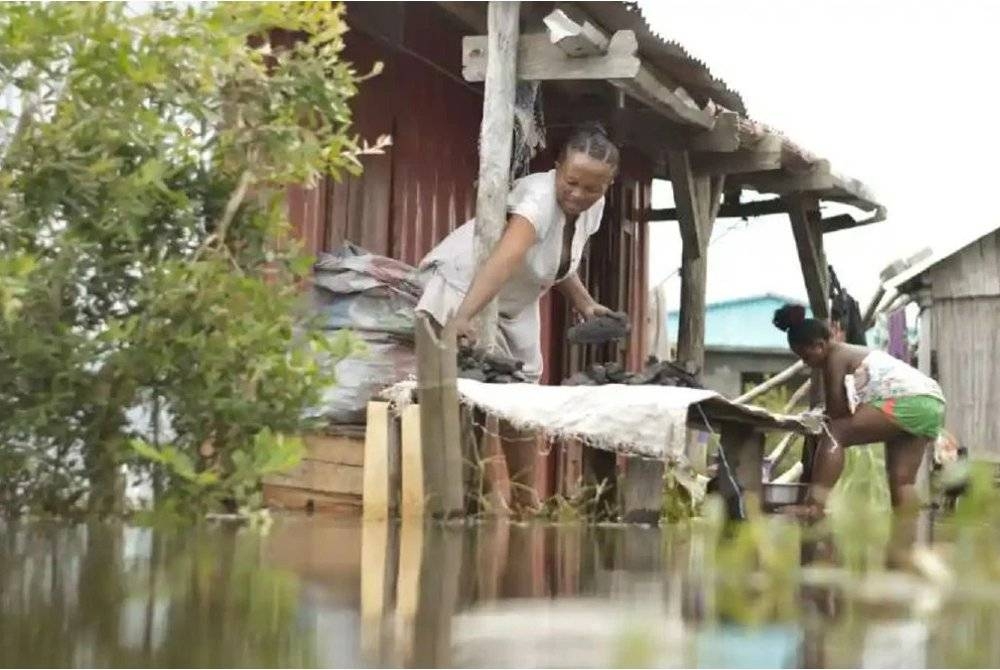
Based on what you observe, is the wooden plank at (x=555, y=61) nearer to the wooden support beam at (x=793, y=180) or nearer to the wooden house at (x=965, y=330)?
the wooden support beam at (x=793, y=180)

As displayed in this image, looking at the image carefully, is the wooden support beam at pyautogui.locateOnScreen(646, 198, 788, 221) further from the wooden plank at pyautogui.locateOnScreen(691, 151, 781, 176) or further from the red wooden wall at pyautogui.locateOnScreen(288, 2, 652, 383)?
the wooden plank at pyautogui.locateOnScreen(691, 151, 781, 176)

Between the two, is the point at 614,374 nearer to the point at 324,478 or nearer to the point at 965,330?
the point at 324,478

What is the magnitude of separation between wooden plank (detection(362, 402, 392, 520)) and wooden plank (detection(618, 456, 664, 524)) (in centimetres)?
99

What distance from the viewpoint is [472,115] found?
9.14 m

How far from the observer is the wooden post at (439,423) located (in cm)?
460

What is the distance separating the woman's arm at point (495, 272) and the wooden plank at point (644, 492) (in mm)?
804

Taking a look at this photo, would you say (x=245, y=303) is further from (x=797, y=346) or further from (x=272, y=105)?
(x=797, y=346)

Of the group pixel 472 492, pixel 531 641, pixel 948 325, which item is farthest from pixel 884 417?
pixel 531 641

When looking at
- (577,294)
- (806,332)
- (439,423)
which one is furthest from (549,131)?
(439,423)

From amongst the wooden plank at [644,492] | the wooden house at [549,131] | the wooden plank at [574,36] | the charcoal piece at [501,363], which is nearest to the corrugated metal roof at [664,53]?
the wooden house at [549,131]

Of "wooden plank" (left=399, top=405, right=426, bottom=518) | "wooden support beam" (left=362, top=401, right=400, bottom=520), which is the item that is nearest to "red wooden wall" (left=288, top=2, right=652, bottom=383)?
"wooden support beam" (left=362, top=401, right=400, bottom=520)

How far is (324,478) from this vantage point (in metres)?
5.36

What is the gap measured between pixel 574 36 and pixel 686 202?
9.23 feet

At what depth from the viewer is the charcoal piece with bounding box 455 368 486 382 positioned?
17.4ft
